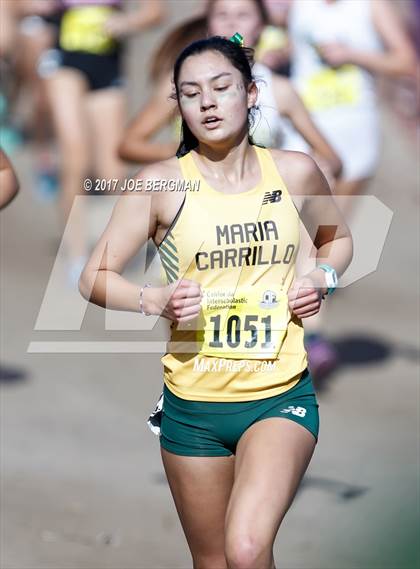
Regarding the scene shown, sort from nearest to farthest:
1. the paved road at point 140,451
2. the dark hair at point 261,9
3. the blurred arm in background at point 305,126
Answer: the paved road at point 140,451, the blurred arm in background at point 305,126, the dark hair at point 261,9

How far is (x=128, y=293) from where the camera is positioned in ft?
12.8

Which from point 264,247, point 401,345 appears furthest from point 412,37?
point 264,247

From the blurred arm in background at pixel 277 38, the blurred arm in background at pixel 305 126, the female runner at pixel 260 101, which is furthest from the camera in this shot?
the blurred arm in background at pixel 277 38

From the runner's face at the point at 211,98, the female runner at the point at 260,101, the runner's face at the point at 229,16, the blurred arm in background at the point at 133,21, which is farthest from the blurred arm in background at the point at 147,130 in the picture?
the blurred arm in background at the point at 133,21

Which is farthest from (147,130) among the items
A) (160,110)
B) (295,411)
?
(295,411)

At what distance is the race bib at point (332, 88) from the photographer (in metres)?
7.92

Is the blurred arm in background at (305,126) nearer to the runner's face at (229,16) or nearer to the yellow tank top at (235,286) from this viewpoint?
the runner's face at (229,16)

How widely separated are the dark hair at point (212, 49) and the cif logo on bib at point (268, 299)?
1.68 ft

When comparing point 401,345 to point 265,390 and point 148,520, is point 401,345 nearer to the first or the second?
point 148,520

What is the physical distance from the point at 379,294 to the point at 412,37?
5522 millimetres

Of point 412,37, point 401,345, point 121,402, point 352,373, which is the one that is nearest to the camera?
point 121,402

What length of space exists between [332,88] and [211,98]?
4.07 m

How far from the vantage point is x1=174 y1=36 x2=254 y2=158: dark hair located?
13.4 feet

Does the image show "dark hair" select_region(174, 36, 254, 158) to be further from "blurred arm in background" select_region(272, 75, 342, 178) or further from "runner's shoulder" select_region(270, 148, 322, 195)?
"blurred arm in background" select_region(272, 75, 342, 178)
